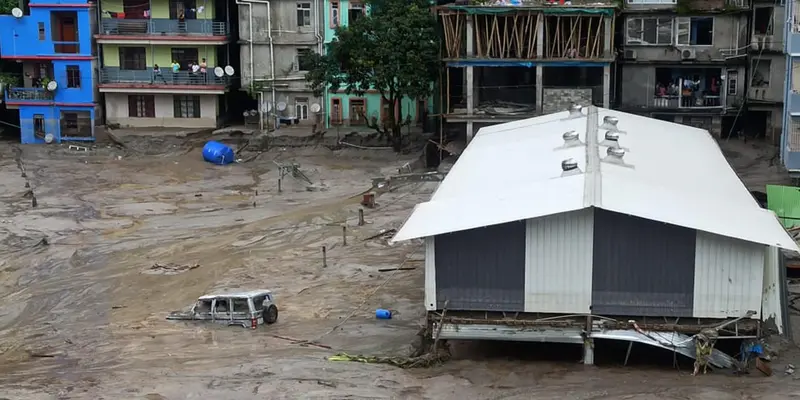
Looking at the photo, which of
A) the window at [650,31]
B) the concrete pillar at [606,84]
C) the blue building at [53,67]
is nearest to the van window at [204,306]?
the concrete pillar at [606,84]

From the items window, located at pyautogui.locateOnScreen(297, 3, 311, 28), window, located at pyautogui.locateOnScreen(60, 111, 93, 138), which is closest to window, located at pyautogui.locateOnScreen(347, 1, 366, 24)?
window, located at pyautogui.locateOnScreen(297, 3, 311, 28)

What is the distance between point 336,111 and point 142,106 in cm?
1030

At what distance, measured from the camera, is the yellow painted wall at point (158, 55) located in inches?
2432

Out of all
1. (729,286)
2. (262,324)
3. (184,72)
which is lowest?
(262,324)

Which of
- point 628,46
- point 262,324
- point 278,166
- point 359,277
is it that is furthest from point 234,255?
point 628,46

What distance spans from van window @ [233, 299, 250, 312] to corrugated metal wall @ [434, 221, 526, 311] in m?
6.17

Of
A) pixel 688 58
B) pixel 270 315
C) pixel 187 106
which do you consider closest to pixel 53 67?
pixel 187 106

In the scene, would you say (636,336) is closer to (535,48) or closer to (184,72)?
(535,48)

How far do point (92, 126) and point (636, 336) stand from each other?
138ft

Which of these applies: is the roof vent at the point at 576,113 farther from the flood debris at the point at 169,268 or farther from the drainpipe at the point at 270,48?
the drainpipe at the point at 270,48

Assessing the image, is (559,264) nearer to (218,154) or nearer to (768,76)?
(768,76)

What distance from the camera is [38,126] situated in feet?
204

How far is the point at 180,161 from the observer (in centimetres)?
5656

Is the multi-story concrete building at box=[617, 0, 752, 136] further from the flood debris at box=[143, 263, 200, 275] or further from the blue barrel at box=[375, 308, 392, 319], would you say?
the blue barrel at box=[375, 308, 392, 319]
